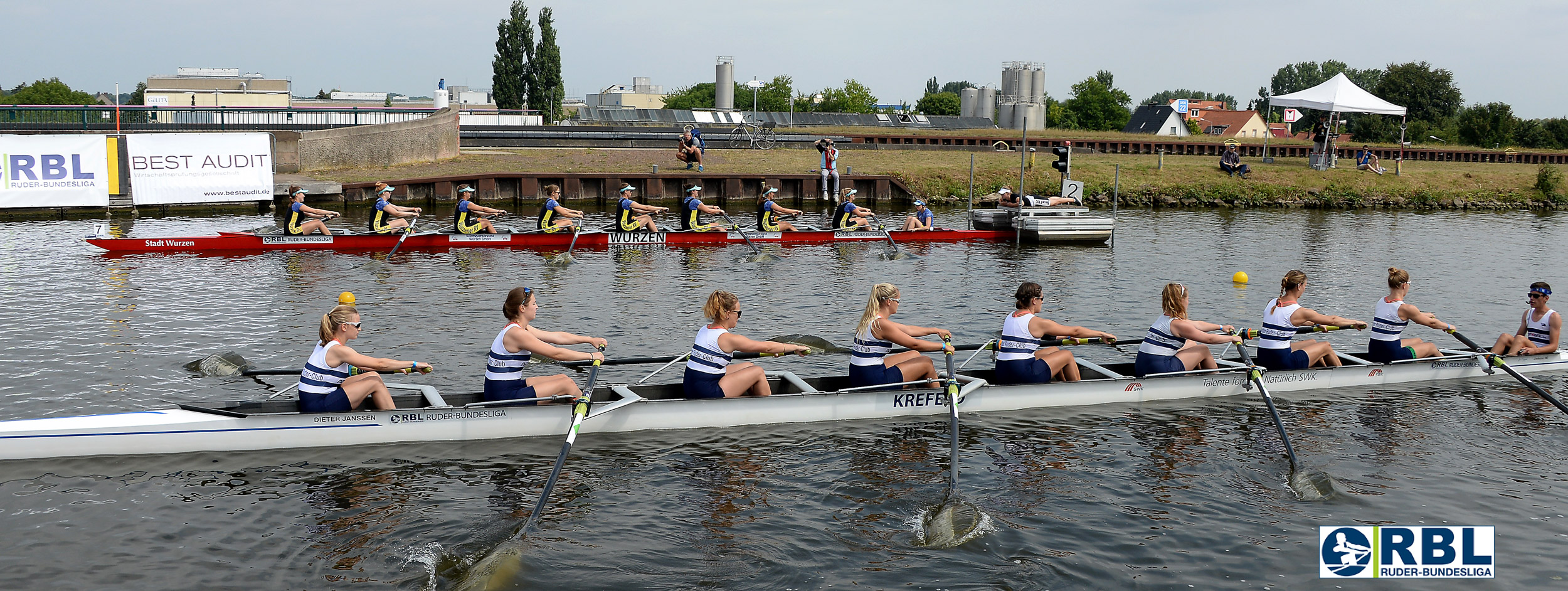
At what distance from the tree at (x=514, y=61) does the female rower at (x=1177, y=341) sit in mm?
68748

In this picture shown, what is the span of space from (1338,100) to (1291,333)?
38.1 m

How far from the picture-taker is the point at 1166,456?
11.1 meters

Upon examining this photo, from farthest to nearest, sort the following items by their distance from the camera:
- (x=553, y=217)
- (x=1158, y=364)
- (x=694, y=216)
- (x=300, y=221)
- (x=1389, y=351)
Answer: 1. (x=694, y=216)
2. (x=553, y=217)
3. (x=300, y=221)
4. (x=1389, y=351)
5. (x=1158, y=364)

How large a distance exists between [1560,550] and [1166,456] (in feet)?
11.1

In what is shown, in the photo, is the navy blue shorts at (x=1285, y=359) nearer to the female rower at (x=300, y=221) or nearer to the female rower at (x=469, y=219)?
the female rower at (x=469, y=219)

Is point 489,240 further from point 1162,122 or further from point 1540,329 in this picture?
point 1162,122

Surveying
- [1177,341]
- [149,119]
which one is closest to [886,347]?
[1177,341]

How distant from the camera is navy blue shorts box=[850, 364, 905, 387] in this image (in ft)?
38.4

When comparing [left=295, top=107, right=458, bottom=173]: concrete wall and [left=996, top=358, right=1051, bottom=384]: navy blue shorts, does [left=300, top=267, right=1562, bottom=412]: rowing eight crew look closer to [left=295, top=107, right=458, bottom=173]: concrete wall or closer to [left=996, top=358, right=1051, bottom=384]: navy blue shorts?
[left=996, top=358, right=1051, bottom=384]: navy blue shorts

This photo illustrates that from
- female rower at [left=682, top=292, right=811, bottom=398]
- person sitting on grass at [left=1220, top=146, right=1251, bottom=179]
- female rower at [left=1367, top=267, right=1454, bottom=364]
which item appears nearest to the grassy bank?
person sitting on grass at [left=1220, top=146, right=1251, bottom=179]

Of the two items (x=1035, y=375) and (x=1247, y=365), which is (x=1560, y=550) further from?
(x=1035, y=375)

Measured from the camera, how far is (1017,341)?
39.2ft

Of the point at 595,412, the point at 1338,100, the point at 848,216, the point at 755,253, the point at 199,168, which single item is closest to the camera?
the point at 595,412

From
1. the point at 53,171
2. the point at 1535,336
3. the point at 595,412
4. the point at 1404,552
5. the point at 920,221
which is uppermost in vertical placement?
the point at 53,171
